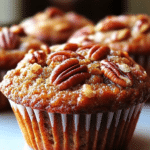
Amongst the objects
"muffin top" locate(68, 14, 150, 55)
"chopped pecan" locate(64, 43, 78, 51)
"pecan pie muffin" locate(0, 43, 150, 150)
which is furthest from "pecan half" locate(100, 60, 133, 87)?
"muffin top" locate(68, 14, 150, 55)

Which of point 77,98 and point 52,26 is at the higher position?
point 77,98

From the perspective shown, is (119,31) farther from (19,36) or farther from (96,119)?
(96,119)

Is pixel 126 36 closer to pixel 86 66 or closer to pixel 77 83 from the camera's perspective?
pixel 86 66

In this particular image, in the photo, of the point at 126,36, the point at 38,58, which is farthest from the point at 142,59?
the point at 38,58

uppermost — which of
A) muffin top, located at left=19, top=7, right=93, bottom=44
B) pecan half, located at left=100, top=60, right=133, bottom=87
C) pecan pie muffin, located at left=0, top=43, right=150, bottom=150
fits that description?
pecan half, located at left=100, top=60, right=133, bottom=87

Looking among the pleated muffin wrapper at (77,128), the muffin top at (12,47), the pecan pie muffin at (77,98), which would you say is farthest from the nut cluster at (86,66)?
the muffin top at (12,47)

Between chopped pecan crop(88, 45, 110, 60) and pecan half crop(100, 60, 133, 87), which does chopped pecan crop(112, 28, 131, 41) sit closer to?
chopped pecan crop(88, 45, 110, 60)
